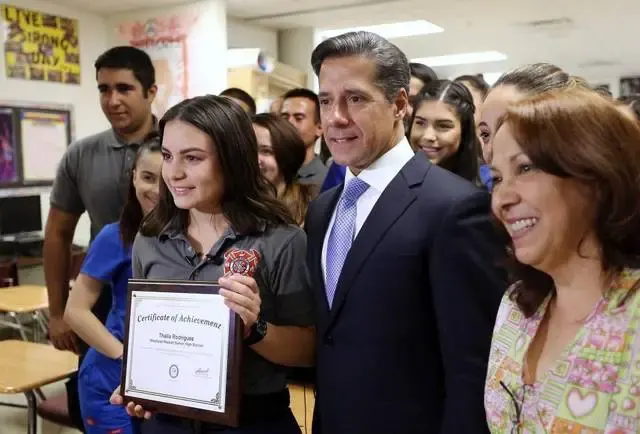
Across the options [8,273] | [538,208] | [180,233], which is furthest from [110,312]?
[8,273]

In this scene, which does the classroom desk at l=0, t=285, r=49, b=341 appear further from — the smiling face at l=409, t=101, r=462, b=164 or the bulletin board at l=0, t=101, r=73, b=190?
the smiling face at l=409, t=101, r=462, b=164

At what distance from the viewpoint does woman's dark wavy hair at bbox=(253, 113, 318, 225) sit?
297cm

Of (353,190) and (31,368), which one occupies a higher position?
(353,190)

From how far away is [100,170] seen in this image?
2686 millimetres

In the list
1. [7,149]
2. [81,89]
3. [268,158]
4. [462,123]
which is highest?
[81,89]

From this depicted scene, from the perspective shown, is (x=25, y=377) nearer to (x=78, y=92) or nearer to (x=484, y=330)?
(x=484, y=330)

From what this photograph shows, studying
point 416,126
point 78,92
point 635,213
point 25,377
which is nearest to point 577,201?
point 635,213

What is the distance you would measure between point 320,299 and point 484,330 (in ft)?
1.40

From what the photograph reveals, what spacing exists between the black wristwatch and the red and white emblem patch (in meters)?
0.12

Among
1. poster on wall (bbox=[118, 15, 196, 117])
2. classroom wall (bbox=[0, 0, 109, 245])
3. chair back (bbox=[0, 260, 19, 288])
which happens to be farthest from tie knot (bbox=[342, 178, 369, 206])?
classroom wall (bbox=[0, 0, 109, 245])

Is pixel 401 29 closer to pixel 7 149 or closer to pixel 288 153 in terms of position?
pixel 7 149

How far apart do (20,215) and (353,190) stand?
5.56 metres

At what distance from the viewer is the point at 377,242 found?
142 centimetres

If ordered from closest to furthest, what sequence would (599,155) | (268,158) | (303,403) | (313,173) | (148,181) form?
1. (599,155)
2. (148,181)
3. (303,403)
4. (268,158)
5. (313,173)
